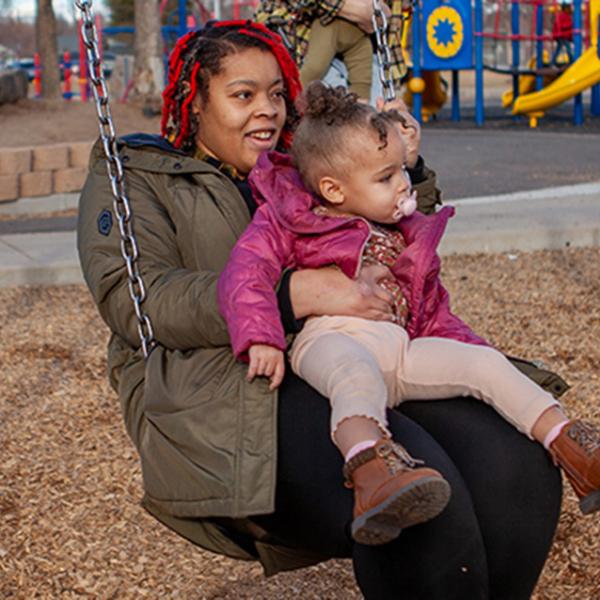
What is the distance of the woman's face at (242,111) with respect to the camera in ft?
9.31

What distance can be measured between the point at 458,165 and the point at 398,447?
30.5 ft

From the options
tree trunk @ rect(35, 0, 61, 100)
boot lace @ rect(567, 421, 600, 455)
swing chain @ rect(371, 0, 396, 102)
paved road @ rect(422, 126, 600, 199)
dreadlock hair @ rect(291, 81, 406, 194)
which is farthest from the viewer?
tree trunk @ rect(35, 0, 61, 100)

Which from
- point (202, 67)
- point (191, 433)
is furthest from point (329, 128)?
point (191, 433)

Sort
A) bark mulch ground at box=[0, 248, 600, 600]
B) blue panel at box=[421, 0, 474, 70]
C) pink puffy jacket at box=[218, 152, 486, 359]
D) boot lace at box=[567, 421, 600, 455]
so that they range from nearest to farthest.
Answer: boot lace at box=[567, 421, 600, 455]
pink puffy jacket at box=[218, 152, 486, 359]
bark mulch ground at box=[0, 248, 600, 600]
blue panel at box=[421, 0, 474, 70]

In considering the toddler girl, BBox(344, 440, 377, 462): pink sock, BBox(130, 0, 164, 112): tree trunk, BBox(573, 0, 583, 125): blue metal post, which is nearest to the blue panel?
BBox(573, 0, 583, 125): blue metal post

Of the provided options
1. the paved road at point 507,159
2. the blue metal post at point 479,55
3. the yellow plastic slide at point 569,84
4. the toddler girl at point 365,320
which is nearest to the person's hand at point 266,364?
the toddler girl at point 365,320

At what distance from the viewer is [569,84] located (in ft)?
46.8

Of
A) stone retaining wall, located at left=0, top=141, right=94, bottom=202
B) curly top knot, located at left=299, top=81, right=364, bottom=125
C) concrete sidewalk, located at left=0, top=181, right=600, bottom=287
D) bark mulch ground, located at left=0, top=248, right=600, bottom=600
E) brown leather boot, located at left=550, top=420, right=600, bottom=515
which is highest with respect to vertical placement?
curly top knot, located at left=299, top=81, right=364, bottom=125

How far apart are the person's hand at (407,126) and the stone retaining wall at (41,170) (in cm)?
718

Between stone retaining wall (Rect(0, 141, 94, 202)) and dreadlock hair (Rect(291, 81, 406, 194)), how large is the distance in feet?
24.3

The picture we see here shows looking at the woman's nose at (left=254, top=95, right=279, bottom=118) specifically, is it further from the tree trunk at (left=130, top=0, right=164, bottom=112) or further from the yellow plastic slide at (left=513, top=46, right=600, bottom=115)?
the yellow plastic slide at (left=513, top=46, right=600, bottom=115)

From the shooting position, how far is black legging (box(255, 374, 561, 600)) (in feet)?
6.75

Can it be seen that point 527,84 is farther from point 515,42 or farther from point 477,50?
point 477,50

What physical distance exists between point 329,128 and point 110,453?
2087 mm
